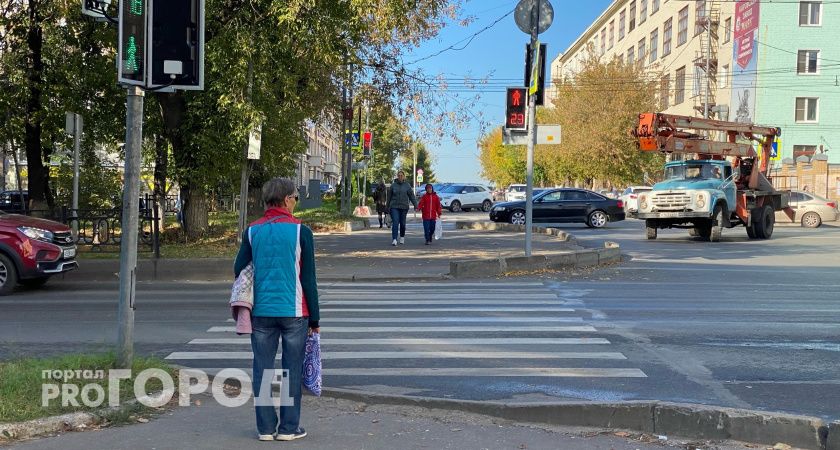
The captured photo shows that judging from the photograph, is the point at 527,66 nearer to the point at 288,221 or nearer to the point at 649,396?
the point at 649,396

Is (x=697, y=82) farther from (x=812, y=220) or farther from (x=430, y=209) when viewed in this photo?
(x=430, y=209)

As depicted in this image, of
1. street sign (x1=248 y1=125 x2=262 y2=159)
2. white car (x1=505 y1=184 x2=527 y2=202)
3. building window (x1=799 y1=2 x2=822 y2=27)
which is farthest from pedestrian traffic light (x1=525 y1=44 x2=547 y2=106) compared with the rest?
building window (x1=799 y1=2 x2=822 y2=27)

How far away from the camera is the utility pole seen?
19.1 ft

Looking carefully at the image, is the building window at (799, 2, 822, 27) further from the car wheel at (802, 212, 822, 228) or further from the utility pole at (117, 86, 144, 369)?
the utility pole at (117, 86, 144, 369)

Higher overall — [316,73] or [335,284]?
[316,73]

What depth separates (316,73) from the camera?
62.8 ft

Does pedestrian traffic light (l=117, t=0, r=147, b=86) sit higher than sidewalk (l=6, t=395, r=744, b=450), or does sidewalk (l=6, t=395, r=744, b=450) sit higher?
pedestrian traffic light (l=117, t=0, r=147, b=86)

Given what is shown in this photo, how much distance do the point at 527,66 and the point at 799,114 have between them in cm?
4140

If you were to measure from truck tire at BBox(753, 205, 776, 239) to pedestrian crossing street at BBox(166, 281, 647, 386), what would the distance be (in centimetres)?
1549

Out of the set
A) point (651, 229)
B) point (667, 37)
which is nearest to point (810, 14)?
point (667, 37)

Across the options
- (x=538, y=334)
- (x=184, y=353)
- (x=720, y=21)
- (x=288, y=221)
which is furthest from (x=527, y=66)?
(x=720, y=21)

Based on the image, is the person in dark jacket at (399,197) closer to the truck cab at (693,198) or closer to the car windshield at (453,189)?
the truck cab at (693,198)

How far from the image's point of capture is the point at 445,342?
803 cm

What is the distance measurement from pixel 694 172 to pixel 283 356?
839 inches
